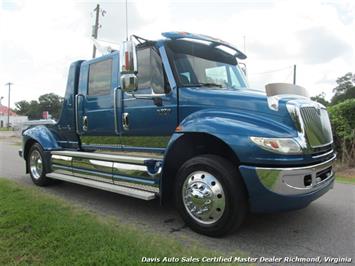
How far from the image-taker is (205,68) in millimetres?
4684

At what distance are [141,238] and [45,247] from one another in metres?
0.99

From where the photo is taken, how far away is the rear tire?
6535 millimetres

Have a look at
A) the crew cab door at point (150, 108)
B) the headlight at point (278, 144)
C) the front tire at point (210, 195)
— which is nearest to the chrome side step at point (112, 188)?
the front tire at point (210, 195)

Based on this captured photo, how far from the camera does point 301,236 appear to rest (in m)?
3.82

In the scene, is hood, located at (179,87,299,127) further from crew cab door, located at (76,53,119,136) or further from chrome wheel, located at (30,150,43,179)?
chrome wheel, located at (30,150,43,179)

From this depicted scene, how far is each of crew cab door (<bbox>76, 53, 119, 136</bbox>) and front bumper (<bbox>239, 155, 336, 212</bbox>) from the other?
104 inches

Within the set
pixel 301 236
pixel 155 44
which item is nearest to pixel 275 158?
pixel 301 236

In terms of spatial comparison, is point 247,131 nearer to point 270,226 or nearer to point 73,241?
point 270,226

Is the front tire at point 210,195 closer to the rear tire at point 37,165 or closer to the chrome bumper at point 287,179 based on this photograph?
the chrome bumper at point 287,179

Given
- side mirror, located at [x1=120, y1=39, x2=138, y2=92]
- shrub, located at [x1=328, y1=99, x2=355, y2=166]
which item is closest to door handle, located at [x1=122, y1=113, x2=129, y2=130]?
side mirror, located at [x1=120, y1=39, x2=138, y2=92]

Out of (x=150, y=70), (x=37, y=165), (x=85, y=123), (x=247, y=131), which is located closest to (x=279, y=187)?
(x=247, y=131)

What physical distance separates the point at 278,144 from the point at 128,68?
6.78 feet

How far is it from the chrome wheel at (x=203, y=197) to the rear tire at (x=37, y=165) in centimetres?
368

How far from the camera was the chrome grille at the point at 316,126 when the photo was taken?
3.67 m
